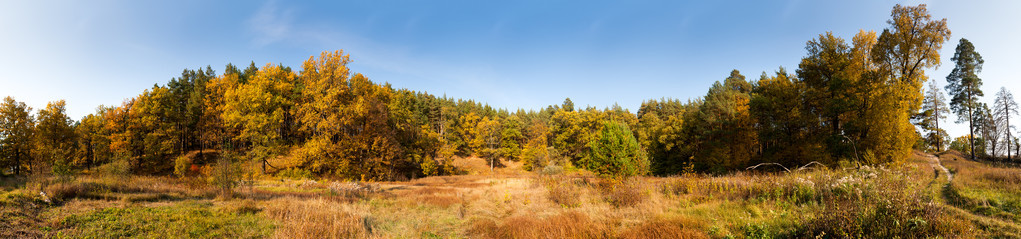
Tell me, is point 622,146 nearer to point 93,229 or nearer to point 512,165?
point 93,229

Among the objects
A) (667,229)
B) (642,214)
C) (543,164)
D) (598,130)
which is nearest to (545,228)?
(667,229)

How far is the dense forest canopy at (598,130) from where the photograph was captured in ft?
66.8

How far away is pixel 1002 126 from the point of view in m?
29.9

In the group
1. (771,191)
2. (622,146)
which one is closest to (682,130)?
(622,146)

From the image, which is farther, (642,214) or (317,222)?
(642,214)

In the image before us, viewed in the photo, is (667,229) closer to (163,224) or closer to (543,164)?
(163,224)

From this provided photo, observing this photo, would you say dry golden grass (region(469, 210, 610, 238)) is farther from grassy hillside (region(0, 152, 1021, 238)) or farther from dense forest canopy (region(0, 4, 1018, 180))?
dense forest canopy (region(0, 4, 1018, 180))

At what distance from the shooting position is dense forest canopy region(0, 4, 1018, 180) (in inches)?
802

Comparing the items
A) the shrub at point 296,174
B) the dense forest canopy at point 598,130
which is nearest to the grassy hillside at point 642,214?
the dense forest canopy at point 598,130

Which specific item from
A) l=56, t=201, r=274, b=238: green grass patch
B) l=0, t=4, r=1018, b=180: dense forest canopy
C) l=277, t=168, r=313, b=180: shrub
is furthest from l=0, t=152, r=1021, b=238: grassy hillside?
l=277, t=168, r=313, b=180: shrub

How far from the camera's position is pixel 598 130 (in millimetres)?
35406

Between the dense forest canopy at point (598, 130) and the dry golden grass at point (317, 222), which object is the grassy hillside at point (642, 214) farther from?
the dense forest canopy at point (598, 130)

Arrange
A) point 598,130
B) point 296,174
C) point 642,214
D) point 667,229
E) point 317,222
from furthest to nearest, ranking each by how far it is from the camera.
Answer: point 598,130
point 296,174
point 642,214
point 317,222
point 667,229

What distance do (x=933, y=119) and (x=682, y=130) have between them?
29643mm
